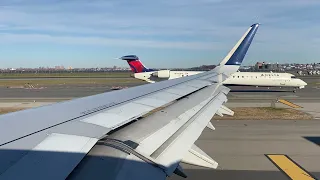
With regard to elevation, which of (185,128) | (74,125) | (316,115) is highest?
(74,125)

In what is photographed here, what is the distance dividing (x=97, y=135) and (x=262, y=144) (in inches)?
354

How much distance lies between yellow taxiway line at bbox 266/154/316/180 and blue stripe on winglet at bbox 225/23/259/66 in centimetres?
298

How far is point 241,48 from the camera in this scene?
7.12 metres

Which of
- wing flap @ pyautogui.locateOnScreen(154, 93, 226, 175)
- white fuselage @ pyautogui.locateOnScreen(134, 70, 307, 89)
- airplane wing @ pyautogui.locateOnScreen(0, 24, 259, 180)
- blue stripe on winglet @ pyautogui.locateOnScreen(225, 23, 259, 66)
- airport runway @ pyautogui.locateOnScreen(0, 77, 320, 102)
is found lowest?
airport runway @ pyautogui.locateOnScreen(0, 77, 320, 102)

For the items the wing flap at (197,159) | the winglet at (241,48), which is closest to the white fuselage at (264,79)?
the winglet at (241,48)

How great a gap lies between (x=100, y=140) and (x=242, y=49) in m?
5.38

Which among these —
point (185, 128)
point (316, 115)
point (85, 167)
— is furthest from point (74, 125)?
point (316, 115)

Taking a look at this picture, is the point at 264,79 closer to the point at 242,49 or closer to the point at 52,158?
the point at 242,49

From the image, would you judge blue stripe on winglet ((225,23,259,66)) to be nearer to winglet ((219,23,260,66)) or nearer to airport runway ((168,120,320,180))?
winglet ((219,23,260,66))

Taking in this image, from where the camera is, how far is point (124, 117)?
3129 mm

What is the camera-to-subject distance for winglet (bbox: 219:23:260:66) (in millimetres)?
6906

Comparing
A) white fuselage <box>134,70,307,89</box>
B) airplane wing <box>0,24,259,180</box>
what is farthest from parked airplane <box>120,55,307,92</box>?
airplane wing <box>0,24,259,180</box>

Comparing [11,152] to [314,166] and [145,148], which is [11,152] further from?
[314,166]

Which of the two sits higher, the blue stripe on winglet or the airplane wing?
the blue stripe on winglet
